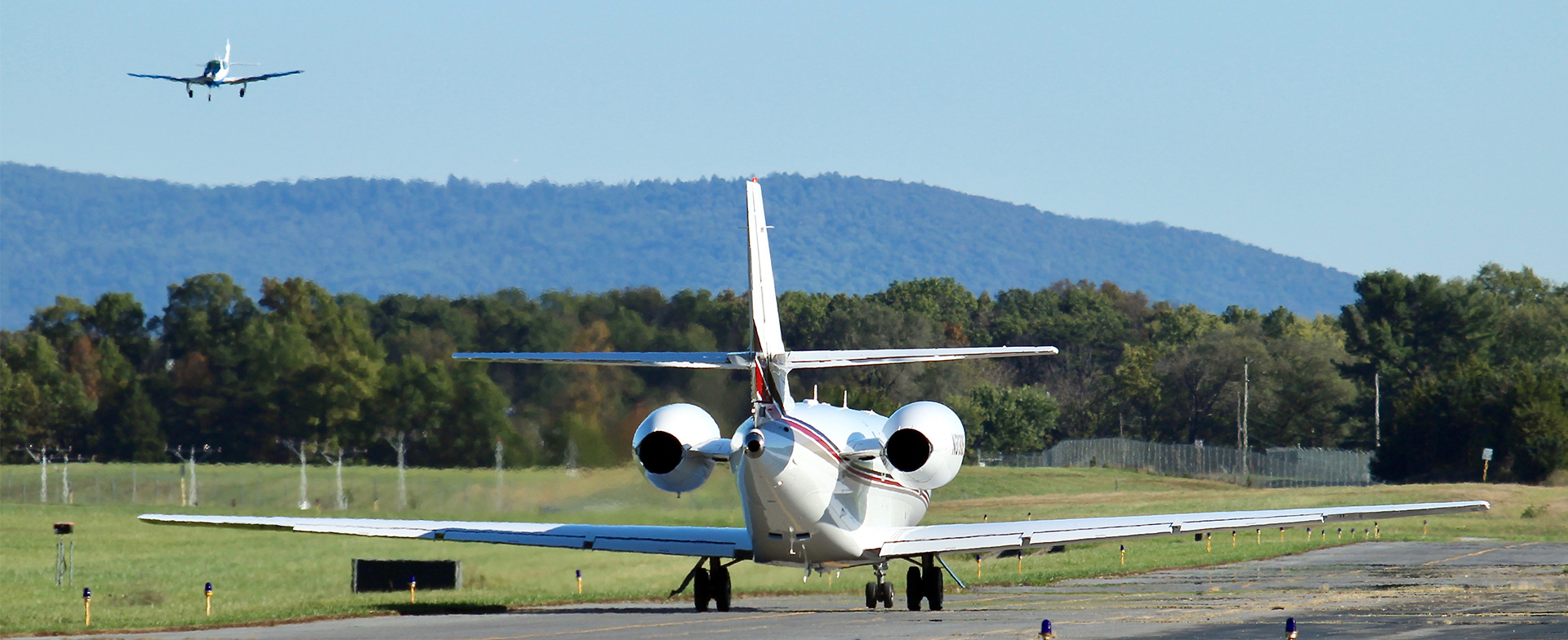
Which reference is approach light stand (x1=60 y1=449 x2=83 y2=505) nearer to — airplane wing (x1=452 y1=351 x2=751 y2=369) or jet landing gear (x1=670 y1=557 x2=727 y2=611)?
jet landing gear (x1=670 y1=557 x2=727 y2=611)

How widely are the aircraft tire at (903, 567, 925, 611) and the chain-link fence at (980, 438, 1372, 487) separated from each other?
70.3 m

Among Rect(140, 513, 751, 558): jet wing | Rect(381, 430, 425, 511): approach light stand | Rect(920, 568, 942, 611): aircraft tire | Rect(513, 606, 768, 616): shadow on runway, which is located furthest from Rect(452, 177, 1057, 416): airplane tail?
Rect(381, 430, 425, 511): approach light stand

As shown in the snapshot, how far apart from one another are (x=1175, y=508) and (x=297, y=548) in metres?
40.9

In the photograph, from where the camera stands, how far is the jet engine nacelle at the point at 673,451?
2964cm

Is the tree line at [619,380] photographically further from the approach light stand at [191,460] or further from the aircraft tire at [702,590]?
the aircraft tire at [702,590]

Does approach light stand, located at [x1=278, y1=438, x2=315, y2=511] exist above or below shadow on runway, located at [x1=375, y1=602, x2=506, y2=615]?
above

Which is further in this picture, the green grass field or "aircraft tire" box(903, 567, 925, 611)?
the green grass field

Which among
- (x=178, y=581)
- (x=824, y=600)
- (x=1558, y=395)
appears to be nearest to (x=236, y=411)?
(x=178, y=581)

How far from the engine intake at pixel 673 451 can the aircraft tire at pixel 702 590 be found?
2540mm

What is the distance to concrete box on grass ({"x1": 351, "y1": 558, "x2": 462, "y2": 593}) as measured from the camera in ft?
129

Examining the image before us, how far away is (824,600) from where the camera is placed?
35.7 metres

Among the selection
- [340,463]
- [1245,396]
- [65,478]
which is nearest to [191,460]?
[340,463]

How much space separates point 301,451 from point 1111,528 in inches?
1232

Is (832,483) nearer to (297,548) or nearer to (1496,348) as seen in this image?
(297,548)
